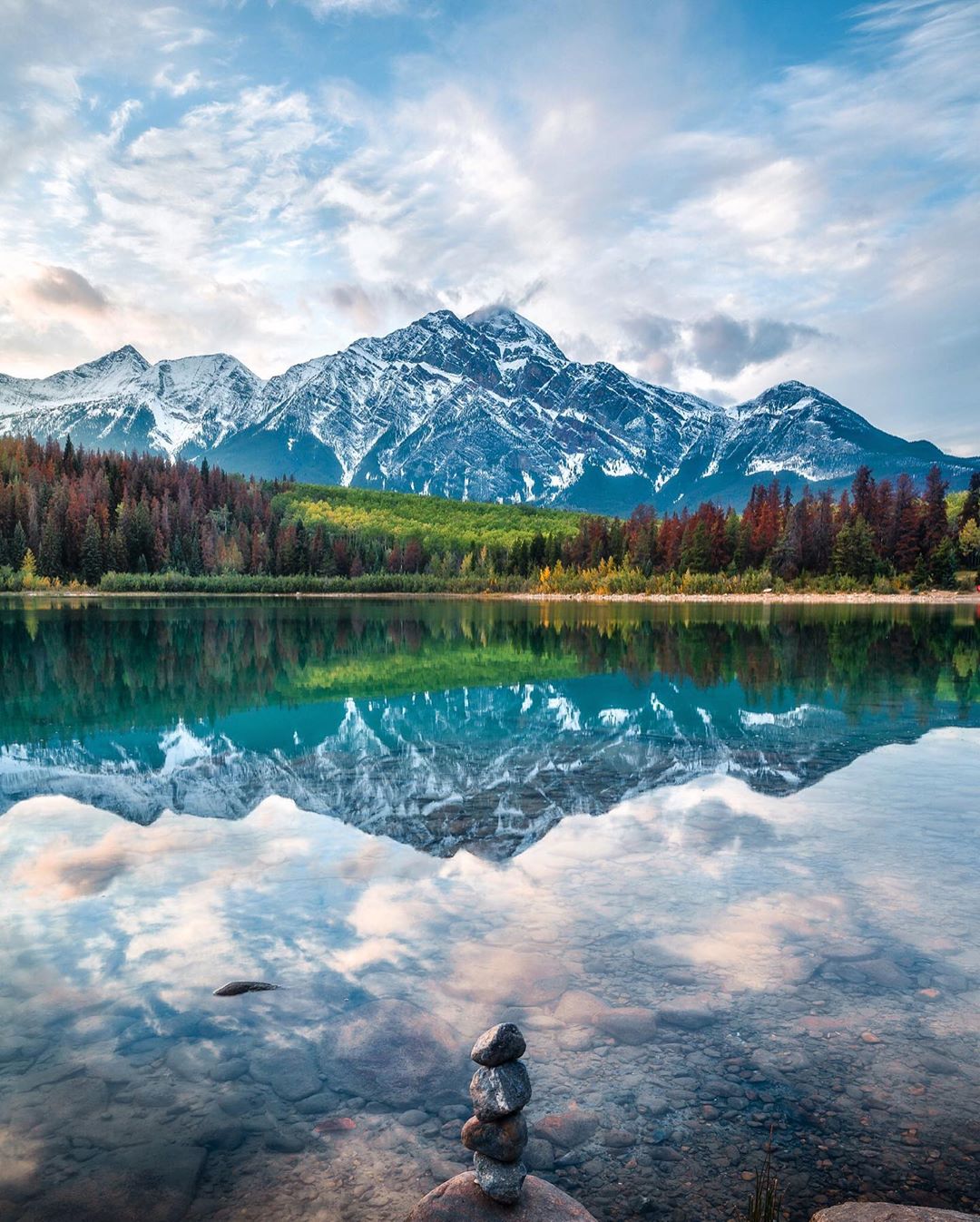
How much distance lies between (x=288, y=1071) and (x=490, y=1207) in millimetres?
1890

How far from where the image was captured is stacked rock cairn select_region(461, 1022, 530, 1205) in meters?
4.30

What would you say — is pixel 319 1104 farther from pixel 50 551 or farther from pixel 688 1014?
pixel 50 551

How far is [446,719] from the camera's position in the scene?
2045cm

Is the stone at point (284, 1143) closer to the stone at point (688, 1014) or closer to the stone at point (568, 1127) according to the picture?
the stone at point (568, 1127)

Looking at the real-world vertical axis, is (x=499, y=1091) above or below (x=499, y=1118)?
above

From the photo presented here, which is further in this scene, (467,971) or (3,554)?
(3,554)

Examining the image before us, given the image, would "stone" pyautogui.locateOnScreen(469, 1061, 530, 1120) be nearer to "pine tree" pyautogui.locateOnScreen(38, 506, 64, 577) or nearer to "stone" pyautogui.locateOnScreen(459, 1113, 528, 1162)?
"stone" pyautogui.locateOnScreen(459, 1113, 528, 1162)

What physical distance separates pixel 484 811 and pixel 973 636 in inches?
1647

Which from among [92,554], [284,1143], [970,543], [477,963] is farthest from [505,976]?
[92,554]

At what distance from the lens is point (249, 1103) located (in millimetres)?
5207

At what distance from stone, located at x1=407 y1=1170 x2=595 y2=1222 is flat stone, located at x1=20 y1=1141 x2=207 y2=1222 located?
1.31 metres

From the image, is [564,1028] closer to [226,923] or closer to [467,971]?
[467,971]

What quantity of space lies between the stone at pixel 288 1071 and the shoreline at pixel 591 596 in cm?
10260

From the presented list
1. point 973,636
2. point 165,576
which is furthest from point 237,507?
point 973,636
